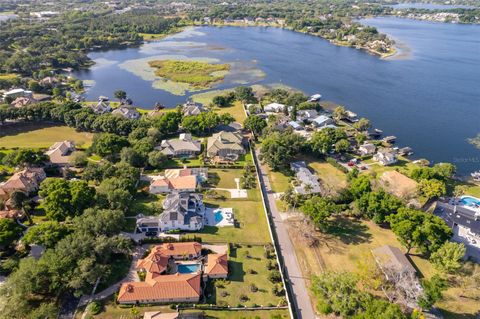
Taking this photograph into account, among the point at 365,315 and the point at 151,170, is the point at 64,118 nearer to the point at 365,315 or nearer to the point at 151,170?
the point at 151,170

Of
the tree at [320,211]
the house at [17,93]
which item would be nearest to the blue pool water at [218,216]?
the tree at [320,211]

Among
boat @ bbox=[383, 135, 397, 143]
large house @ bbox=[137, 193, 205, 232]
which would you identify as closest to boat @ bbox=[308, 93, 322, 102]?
boat @ bbox=[383, 135, 397, 143]

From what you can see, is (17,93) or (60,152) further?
(17,93)

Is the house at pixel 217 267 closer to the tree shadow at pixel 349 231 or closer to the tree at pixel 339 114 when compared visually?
the tree shadow at pixel 349 231

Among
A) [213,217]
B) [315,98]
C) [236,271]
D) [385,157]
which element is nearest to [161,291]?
[236,271]

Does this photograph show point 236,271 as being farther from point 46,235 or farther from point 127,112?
point 127,112

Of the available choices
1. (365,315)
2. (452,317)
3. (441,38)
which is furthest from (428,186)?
(441,38)
